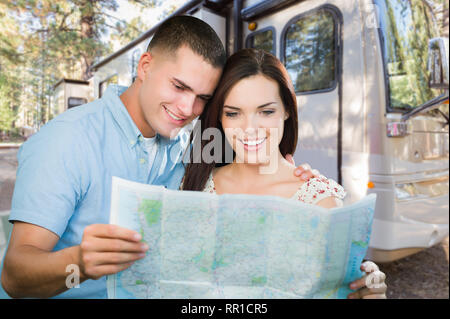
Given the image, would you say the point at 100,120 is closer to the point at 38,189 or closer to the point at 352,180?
the point at 38,189

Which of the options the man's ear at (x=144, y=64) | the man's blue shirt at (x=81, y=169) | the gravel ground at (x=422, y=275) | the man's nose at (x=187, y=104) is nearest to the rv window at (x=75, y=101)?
the man's blue shirt at (x=81, y=169)

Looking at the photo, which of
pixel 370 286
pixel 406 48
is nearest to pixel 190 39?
pixel 370 286

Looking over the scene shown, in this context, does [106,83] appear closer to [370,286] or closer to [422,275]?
[370,286]

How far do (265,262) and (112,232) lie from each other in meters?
0.28

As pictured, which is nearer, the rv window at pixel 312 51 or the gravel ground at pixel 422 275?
the rv window at pixel 312 51

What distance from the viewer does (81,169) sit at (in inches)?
28.8

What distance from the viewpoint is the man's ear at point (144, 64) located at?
848 mm

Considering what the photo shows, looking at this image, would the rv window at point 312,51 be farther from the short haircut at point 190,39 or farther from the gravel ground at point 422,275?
the gravel ground at point 422,275

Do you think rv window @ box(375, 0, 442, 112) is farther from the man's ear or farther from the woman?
the man's ear

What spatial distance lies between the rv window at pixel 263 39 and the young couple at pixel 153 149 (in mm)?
319

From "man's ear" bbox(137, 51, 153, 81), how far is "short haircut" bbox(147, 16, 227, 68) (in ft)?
0.07

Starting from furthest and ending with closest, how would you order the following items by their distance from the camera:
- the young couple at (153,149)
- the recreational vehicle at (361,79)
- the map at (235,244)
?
the recreational vehicle at (361,79), the young couple at (153,149), the map at (235,244)

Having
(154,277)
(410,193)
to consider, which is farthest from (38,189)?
(410,193)

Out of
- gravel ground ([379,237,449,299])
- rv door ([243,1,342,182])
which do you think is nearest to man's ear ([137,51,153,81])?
rv door ([243,1,342,182])
